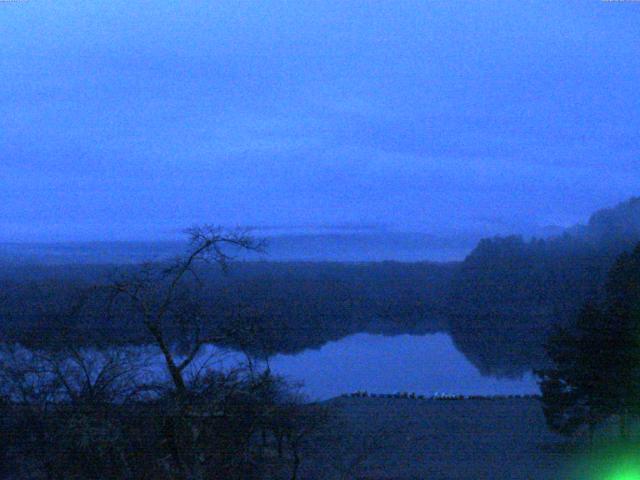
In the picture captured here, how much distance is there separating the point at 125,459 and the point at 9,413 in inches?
44.5

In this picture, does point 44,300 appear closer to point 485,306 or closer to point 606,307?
point 485,306

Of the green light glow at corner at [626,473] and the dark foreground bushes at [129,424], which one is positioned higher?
the dark foreground bushes at [129,424]

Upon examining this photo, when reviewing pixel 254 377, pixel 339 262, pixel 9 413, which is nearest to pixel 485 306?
pixel 339 262

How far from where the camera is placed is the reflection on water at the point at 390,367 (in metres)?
5.81

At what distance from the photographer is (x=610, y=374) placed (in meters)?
5.67

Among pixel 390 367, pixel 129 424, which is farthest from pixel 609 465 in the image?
pixel 129 424

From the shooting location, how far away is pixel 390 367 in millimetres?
6359

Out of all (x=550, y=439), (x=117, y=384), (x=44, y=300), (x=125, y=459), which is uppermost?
(x=44, y=300)

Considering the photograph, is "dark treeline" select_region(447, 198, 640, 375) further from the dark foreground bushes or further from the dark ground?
the dark foreground bushes

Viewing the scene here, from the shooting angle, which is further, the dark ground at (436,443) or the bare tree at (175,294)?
the dark ground at (436,443)

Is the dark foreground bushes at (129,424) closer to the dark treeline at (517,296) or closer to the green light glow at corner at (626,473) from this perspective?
the green light glow at corner at (626,473)

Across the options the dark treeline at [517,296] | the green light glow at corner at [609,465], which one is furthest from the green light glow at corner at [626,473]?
the dark treeline at [517,296]

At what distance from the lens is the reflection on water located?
581 cm

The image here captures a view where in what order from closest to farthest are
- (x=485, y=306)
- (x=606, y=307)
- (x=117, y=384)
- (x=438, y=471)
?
(x=117, y=384) → (x=438, y=471) → (x=606, y=307) → (x=485, y=306)
